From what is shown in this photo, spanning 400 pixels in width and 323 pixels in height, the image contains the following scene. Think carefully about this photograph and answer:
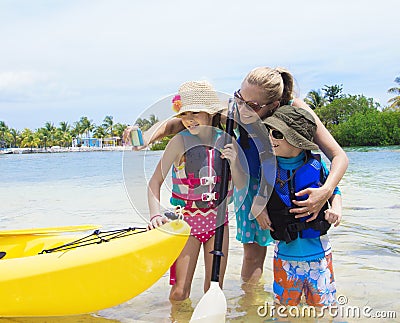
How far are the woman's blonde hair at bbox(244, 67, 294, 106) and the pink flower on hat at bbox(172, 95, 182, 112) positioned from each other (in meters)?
0.37

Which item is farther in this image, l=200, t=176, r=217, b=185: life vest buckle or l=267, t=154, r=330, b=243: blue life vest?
l=200, t=176, r=217, b=185: life vest buckle

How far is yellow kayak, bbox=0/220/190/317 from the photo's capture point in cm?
261

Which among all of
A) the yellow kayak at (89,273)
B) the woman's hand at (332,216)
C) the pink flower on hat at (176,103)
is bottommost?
the yellow kayak at (89,273)

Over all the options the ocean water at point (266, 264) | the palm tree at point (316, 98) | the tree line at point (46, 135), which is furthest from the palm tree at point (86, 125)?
the ocean water at point (266, 264)

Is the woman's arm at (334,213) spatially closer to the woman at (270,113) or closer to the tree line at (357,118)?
the woman at (270,113)

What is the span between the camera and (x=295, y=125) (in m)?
2.48

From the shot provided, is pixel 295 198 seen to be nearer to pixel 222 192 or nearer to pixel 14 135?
pixel 222 192

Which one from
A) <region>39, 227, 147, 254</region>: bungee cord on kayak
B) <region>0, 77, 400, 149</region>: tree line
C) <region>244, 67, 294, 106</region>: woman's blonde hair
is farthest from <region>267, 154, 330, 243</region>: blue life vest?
<region>0, 77, 400, 149</region>: tree line

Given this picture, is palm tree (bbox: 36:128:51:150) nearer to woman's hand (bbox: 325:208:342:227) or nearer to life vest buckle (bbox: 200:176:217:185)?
life vest buckle (bbox: 200:176:217:185)

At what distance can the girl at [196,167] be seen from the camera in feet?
8.52

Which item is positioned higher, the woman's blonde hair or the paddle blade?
the woman's blonde hair

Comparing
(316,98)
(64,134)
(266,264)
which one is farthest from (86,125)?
(266,264)

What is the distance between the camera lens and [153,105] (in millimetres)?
2480

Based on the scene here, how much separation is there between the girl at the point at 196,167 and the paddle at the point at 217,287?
0.18 ft
